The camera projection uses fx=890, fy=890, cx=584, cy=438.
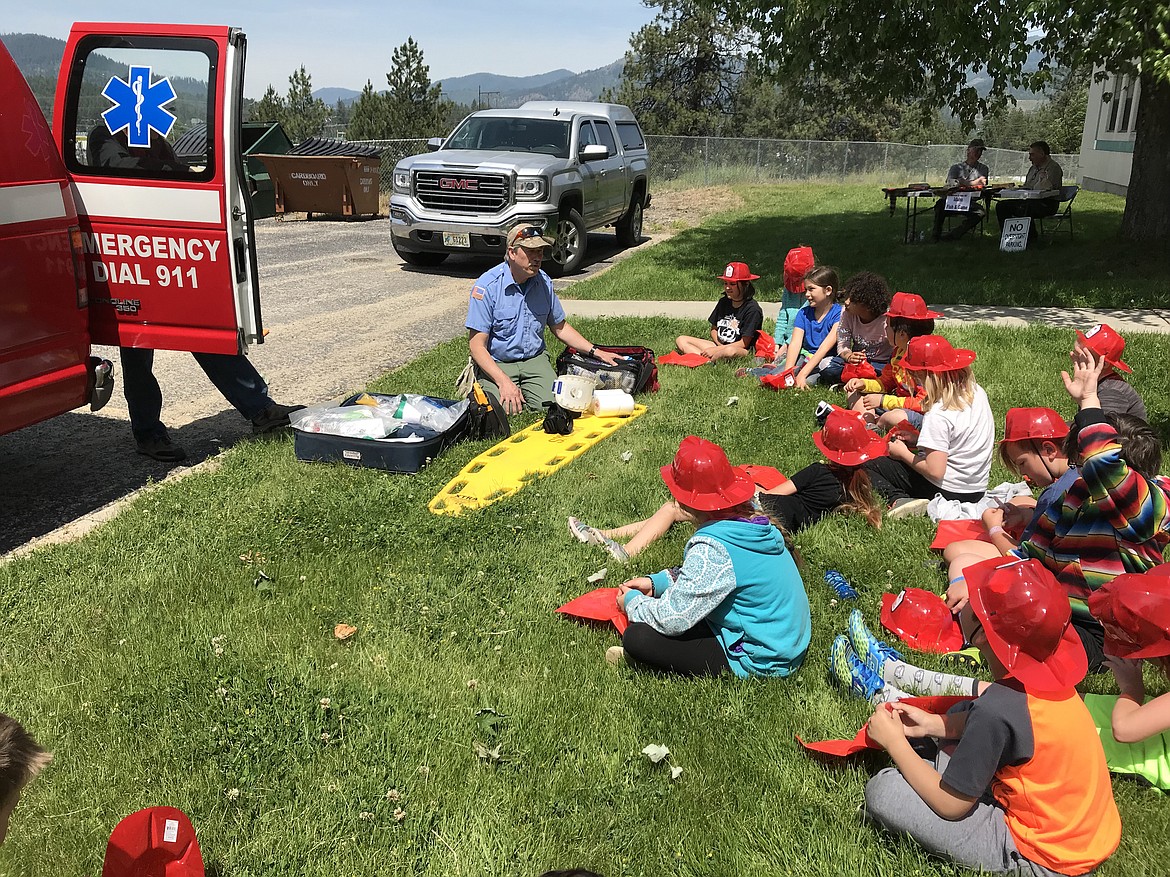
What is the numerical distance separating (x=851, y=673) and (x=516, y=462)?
2.89 m

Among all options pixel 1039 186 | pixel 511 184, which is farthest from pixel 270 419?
pixel 1039 186

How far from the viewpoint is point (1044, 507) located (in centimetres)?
353

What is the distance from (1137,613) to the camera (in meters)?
2.40

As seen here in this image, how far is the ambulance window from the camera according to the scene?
5242 mm

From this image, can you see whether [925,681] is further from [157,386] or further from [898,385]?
[157,386]

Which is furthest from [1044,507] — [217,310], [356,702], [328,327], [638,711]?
[328,327]

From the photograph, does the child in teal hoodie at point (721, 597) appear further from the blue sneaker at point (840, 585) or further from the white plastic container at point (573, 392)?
the white plastic container at point (573, 392)

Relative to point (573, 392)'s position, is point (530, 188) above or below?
above

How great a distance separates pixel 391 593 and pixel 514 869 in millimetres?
1743

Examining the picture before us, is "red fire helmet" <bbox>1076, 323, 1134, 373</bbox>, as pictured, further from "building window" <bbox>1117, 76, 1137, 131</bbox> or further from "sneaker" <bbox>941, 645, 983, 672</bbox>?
"building window" <bbox>1117, 76, 1137, 131</bbox>

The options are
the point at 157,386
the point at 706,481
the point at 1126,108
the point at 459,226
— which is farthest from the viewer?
the point at 1126,108

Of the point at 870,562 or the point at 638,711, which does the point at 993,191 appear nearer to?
the point at 870,562

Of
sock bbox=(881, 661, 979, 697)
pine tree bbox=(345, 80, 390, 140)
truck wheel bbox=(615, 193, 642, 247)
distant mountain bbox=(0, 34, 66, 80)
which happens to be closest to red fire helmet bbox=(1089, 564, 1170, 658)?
sock bbox=(881, 661, 979, 697)

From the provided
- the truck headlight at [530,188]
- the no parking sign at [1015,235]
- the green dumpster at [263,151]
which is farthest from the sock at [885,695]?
the green dumpster at [263,151]
